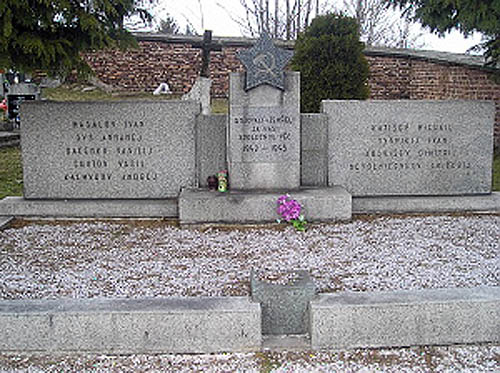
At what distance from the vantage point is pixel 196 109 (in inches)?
251

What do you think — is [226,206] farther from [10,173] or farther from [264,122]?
[10,173]

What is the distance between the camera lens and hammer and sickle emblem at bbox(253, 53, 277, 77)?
20.1 feet

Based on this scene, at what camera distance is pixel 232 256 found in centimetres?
474

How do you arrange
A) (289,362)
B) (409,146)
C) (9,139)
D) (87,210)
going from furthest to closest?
(9,139)
(409,146)
(87,210)
(289,362)

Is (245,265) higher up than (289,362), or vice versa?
(245,265)

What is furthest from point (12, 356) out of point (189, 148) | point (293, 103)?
point (293, 103)

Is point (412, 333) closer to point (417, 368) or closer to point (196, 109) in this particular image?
point (417, 368)

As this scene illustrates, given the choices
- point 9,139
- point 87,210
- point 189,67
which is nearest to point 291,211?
point 87,210

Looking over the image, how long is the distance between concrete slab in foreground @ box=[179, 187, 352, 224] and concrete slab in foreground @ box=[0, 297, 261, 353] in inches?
99.8

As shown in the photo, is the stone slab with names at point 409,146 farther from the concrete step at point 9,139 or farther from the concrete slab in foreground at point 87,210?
the concrete step at point 9,139

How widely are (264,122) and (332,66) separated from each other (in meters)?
3.17

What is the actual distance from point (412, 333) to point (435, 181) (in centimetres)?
363

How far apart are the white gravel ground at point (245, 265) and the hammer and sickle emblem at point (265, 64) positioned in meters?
1.75

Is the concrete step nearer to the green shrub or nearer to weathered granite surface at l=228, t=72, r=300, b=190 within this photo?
the green shrub
